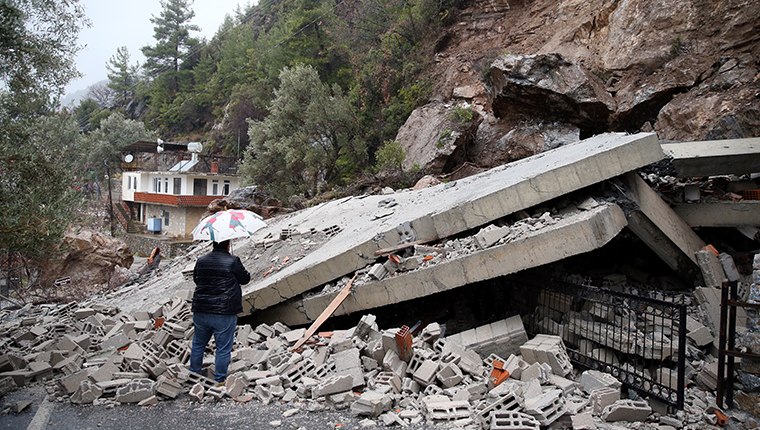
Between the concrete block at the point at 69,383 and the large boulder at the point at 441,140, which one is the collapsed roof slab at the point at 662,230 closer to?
the concrete block at the point at 69,383

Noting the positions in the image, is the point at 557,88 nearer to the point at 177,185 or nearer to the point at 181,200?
the point at 181,200

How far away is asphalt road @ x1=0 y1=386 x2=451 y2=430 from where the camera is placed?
380 cm

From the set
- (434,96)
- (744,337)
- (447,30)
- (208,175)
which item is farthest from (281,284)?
(208,175)

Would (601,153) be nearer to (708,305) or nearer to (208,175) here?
(708,305)

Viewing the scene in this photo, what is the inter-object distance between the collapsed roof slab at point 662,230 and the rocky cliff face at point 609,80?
158 inches

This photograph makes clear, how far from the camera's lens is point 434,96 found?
17.1 m

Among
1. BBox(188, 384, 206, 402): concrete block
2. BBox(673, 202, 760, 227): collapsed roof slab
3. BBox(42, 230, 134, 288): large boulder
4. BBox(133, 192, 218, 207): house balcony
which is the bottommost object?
BBox(42, 230, 134, 288): large boulder

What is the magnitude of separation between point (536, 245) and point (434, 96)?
13109mm

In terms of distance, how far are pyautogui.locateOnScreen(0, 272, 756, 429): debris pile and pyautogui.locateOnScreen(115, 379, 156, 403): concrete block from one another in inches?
0.4

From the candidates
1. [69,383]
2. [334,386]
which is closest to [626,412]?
[334,386]

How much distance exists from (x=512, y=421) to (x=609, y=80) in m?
11.9

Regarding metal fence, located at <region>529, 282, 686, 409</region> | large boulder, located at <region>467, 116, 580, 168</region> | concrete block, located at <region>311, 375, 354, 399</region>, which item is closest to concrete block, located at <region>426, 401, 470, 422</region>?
concrete block, located at <region>311, 375, 354, 399</region>

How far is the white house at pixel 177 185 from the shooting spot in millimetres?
32406

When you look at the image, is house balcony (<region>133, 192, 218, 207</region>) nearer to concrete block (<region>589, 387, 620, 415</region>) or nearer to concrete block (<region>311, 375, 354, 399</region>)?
concrete block (<region>311, 375, 354, 399</region>)
